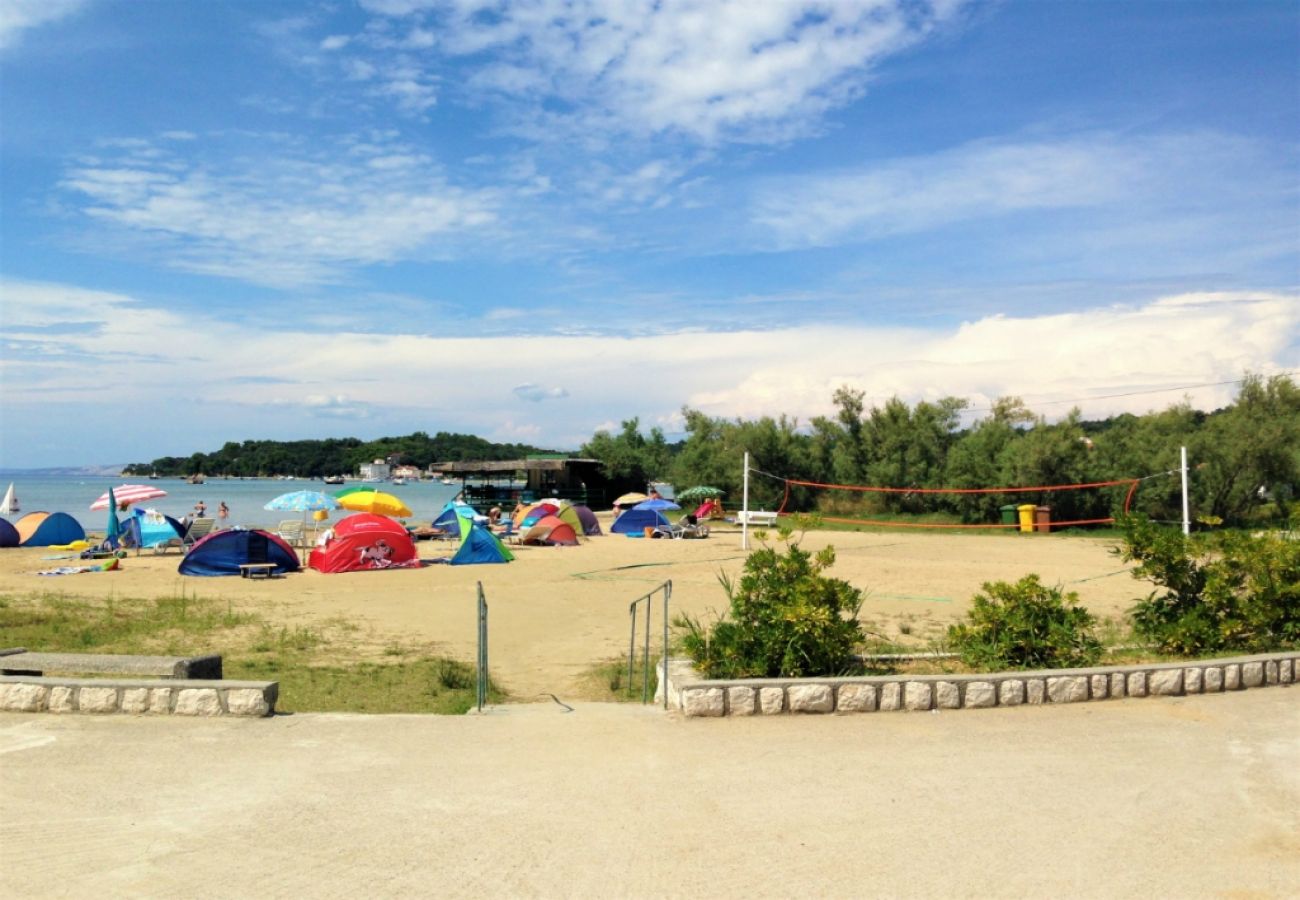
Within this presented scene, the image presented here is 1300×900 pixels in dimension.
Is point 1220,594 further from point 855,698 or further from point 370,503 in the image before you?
point 370,503

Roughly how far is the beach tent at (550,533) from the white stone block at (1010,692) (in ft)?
66.1

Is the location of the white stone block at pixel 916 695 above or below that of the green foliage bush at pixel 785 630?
below

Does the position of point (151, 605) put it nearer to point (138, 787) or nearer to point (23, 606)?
point (23, 606)

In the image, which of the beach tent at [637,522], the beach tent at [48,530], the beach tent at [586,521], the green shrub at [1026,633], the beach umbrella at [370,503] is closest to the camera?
the green shrub at [1026,633]

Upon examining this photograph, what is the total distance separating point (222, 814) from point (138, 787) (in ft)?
2.20

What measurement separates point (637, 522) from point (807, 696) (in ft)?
82.6

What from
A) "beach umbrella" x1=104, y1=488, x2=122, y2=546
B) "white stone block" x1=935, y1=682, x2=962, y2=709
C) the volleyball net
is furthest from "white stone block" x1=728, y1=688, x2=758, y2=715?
the volleyball net

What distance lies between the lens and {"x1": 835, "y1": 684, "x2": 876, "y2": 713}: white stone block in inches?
256

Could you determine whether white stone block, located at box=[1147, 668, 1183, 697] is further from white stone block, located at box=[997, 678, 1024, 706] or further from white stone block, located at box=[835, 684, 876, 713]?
white stone block, located at box=[835, 684, 876, 713]

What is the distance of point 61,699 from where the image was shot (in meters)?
→ 6.23

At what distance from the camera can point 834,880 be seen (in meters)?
3.90

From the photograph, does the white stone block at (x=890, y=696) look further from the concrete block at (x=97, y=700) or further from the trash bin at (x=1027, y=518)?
the trash bin at (x=1027, y=518)

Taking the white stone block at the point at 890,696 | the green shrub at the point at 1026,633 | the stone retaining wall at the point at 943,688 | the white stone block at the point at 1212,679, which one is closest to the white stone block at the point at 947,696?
the stone retaining wall at the point at 943,688

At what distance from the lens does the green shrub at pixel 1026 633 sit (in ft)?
24.3
